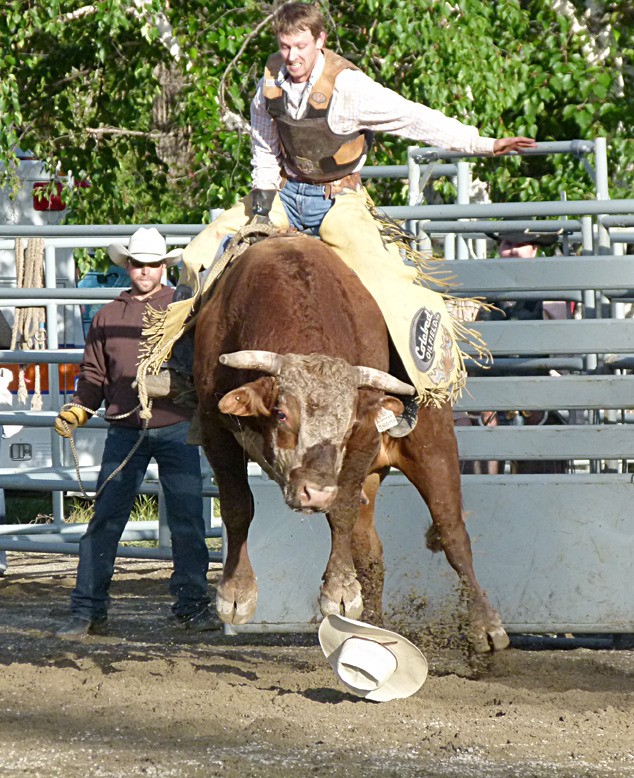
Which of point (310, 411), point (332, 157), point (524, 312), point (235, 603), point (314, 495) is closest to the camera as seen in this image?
point (314, 495)

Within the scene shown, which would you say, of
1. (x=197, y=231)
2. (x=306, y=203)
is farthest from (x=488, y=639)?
(x=197, y=231)

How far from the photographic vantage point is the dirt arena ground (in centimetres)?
407

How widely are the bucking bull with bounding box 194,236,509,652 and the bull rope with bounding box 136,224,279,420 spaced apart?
114 mm

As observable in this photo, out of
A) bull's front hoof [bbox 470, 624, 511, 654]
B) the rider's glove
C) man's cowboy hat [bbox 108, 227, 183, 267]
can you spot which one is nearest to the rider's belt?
the rider's glove

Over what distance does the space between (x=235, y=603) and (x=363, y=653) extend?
627mm

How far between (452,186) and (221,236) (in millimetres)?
6174

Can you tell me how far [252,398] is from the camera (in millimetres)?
4602

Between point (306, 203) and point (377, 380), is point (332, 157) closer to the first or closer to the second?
point (306, 203)

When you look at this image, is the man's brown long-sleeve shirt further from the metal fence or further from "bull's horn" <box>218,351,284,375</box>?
"bull's horn" <box>218,351,284,375</box>

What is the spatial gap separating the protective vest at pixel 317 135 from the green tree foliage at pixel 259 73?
5.37m

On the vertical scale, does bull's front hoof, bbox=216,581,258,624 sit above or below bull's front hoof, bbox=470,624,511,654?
above

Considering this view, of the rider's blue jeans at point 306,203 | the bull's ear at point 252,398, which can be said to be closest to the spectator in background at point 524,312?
the rider's blue jeans at point 306,203

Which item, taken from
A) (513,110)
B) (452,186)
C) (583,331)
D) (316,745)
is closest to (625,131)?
(513,110)

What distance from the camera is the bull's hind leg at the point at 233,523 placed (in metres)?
5.16
